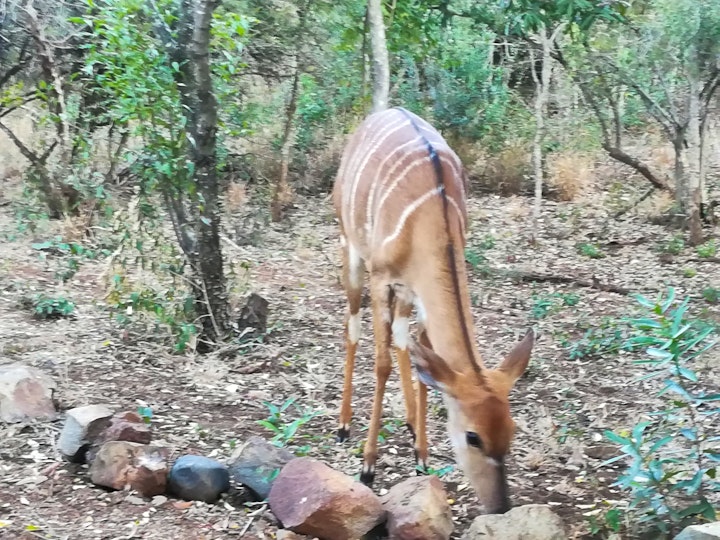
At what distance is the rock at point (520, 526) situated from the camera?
110 inches

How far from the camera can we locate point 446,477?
3688mm

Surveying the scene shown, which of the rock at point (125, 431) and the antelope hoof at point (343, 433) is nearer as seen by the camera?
the rock at point (125, 431)

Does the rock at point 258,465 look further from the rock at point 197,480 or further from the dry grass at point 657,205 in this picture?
the dry grass at point 657,205

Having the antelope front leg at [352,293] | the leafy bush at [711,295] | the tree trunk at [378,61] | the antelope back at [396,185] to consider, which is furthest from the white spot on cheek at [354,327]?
the leafy bush at [711,295]

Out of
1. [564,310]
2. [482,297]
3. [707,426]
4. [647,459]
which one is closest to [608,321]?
[564,310]

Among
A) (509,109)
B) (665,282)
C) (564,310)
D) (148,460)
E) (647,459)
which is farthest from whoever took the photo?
(509,109)

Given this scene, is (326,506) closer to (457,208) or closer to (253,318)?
(457,208)

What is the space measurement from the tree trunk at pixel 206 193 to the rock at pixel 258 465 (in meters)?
1.79

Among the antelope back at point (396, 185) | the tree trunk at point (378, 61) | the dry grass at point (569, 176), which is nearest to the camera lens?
the antelope back at point (396, 185)

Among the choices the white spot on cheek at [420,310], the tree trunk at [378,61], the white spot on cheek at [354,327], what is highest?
the tree trunk at [378,61]

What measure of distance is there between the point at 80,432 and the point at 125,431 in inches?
7.5

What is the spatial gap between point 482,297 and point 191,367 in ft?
8.87

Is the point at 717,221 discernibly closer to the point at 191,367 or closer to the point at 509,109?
the point at 509,109

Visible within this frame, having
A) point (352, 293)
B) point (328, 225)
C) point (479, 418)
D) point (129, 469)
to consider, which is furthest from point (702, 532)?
point (328, 225)
